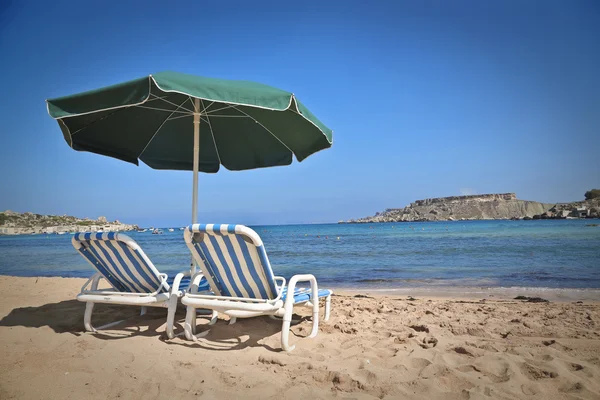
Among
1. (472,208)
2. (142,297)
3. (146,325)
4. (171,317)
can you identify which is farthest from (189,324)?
(472,208)

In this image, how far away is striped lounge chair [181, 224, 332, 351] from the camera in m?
3.03

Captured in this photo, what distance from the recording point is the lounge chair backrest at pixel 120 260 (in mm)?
3354

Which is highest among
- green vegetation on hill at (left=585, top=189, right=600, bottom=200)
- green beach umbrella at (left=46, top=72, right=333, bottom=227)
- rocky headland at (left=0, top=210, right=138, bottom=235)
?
green vegetation on hill at (left=585, top=189, right=600, bottom=200)

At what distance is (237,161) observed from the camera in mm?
5828

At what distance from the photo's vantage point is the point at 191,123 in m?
5.33

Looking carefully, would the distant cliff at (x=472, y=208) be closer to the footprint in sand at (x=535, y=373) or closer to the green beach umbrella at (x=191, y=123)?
the green beach umbrella at (x=191, y=123)

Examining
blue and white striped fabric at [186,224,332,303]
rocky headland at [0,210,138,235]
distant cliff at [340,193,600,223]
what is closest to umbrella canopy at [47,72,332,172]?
blue and white striped fabric at [186,224,332,303]

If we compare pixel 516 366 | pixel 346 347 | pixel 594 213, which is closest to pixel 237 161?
pixel 346 347

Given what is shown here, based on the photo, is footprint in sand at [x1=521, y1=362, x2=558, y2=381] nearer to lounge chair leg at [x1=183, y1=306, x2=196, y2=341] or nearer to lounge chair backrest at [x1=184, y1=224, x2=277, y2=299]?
lounge chair backrest at [x1=184, y1=224, x2=277, y2=299]

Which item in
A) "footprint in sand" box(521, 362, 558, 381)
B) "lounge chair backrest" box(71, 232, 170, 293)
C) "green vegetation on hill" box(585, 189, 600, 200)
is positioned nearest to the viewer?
"footprint in sand" box(521, 362, 558, 381)

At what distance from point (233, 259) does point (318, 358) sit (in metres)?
1.07

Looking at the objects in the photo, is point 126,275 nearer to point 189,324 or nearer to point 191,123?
point 189,324

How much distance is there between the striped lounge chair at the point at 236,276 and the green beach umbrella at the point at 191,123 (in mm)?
1157

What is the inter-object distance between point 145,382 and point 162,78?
7.65ft
